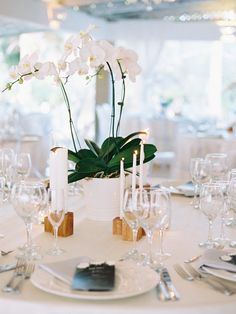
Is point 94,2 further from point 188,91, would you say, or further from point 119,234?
point 119,234

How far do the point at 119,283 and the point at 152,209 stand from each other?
0.28 m

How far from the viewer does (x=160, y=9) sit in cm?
886

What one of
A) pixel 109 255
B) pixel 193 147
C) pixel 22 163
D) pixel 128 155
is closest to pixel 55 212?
pixel 109 255

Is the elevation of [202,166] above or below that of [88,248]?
above

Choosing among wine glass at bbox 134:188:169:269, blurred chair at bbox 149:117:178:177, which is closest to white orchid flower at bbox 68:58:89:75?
wine glass at bbox 134:188:169:269

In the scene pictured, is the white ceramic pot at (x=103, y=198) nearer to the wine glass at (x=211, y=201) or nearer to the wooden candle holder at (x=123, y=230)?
the wooden candle holder at (x=123, y=230)

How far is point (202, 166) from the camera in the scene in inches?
96.7

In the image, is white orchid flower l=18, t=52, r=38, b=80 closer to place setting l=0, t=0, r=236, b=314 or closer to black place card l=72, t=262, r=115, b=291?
place setting l=0, t=0, r=236, b=314

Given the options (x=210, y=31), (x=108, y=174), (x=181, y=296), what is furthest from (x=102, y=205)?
→ (x=210, y=31)

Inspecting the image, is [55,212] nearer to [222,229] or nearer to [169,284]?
[169,284]

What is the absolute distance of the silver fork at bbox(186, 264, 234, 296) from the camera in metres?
1.40

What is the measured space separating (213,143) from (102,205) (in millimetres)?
3385

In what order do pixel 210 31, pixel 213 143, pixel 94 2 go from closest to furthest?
pixel 213 143 < pixel 94 2 < pixel 210 31

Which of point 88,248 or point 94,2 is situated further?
point 94,2
